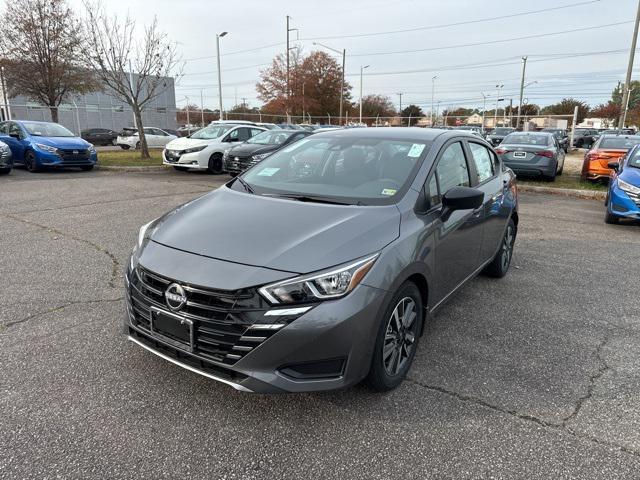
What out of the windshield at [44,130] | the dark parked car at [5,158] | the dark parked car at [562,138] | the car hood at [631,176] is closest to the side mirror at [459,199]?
the car hood at [631,176]

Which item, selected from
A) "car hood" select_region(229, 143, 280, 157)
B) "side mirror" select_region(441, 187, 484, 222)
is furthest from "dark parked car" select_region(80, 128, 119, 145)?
"side mirror" select_region(441, 187, 484, 222)

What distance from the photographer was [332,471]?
92.5 inches

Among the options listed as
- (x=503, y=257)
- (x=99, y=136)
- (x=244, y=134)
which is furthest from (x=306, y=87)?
(x=503, y=257)

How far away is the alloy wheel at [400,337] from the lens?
2934mm

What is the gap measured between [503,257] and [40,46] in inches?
953

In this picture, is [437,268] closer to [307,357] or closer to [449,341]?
[449,341]

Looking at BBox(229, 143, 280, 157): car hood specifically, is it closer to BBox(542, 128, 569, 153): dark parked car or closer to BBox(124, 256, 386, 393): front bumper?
BBox(124, 256, 386, 393): front bumper

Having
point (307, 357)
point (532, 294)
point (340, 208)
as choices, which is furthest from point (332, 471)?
point (532, 294)

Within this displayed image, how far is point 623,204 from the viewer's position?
311 inches

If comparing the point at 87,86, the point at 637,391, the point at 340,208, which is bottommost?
the point at 637,391

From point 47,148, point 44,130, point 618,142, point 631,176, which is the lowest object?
point 631,176

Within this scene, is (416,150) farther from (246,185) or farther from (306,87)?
(306,87)

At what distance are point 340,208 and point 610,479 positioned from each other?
2075mm

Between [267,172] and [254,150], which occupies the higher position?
[267,172]
